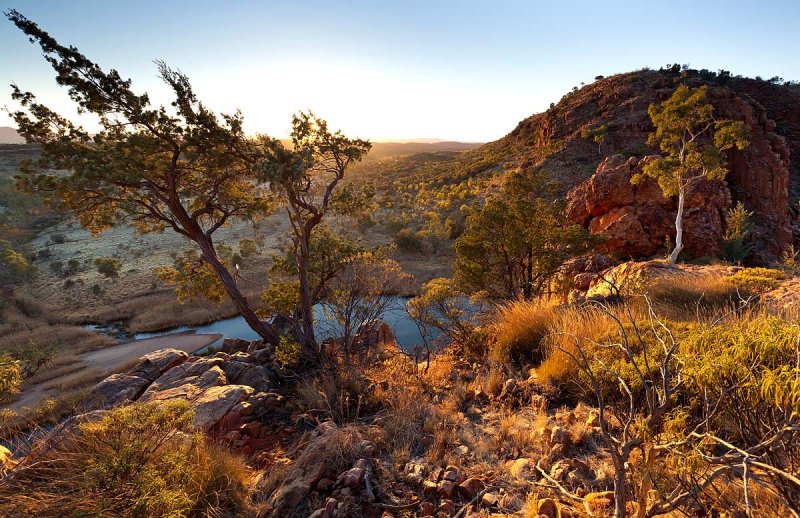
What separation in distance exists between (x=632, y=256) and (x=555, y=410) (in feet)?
39.2

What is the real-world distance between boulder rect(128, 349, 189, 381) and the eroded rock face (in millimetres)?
14958

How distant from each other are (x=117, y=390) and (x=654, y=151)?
35567mm

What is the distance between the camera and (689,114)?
40.8ft

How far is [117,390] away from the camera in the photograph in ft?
25.0

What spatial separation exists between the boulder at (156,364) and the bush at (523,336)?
8.18 metres

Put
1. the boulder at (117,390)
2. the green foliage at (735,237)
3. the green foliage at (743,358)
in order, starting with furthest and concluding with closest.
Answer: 1. the green foliage at (735,237)
2. the boulder at (117,390)
3. the green foliage at (743,358)

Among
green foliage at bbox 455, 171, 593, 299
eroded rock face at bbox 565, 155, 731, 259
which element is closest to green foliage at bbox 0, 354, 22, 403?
green foliage at bbox 455, 171, 593, 299

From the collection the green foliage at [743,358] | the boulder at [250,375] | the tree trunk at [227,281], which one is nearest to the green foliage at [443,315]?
the boulder at [250,375]

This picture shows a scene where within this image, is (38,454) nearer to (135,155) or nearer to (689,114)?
(135,155)

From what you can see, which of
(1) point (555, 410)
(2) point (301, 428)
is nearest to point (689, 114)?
(1) point (555, 410)

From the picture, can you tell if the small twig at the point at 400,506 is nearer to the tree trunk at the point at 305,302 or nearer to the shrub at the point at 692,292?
the tree trunk at the point at 305,302

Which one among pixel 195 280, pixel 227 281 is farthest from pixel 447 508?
pixel 195 280

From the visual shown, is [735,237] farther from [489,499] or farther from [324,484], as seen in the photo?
[324,484]

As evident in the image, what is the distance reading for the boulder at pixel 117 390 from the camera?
7219mm
